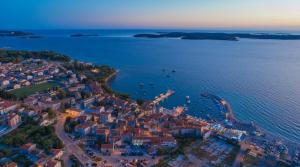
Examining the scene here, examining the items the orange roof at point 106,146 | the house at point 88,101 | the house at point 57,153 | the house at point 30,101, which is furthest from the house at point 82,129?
the house at point 30,101

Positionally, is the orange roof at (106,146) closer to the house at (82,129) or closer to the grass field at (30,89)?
the house at (82,129)

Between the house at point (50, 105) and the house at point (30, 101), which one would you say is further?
the house at point (30, 101)

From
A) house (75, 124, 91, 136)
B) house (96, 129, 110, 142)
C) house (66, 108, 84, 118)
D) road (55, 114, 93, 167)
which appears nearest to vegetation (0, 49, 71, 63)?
house (66, 108, 84, 118)

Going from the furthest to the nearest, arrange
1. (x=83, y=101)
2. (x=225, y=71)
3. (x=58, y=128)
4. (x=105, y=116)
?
(x=225, y=71), (x=83, y=101), (x=105, y=116), (x=58, y=128)

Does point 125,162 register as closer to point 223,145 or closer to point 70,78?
point 223,145

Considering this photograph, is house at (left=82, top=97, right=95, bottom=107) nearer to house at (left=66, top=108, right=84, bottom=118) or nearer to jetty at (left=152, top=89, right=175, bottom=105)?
house at (left=66, top=108, right=84, bottom=118)

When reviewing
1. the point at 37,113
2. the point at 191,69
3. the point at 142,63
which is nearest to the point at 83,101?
the point at 37,113
